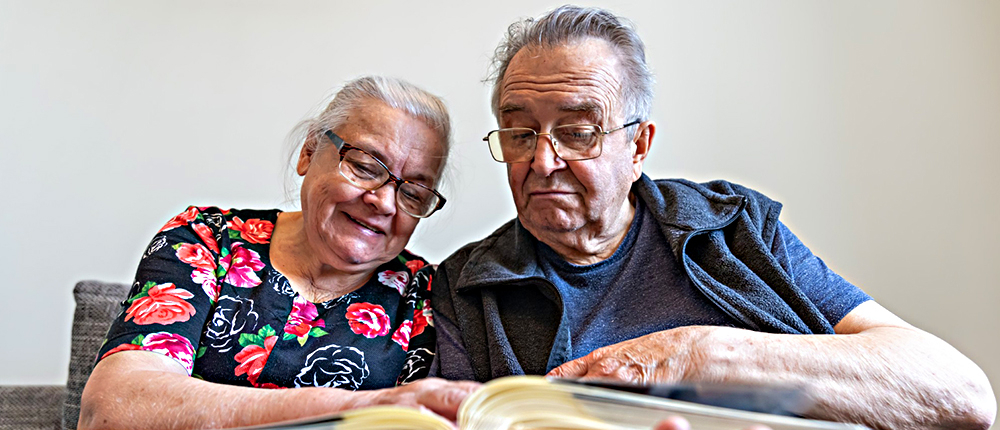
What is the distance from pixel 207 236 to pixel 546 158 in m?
0.74

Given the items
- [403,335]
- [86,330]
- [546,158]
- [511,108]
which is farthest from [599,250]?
[86,330]

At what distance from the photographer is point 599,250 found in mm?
1518

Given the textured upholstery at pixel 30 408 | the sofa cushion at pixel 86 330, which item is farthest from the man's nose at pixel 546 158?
the textured upholstery at pixel 30 408

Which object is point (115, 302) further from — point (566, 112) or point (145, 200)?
point (566, 112)

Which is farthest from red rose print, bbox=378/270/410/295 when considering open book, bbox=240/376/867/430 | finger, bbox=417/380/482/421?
open book, bbox=240/376/867/430

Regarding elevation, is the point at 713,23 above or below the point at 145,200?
above

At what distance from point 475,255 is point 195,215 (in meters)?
0.63

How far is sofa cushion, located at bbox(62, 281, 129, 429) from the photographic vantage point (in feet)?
4.95

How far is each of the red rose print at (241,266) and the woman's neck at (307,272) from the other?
5cm

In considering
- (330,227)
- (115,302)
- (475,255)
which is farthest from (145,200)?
(475,255)

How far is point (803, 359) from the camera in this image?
1.08 m

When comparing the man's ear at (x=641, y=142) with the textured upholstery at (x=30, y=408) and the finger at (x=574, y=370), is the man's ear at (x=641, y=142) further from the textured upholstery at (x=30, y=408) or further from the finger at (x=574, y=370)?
the textured upholstery at (x=30, y=408)

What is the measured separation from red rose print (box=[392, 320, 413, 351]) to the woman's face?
17 centimetres

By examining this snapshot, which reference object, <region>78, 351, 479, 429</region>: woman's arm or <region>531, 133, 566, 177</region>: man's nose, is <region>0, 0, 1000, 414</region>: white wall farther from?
<region>78, 351, 479, 429</region>: woman's arm
